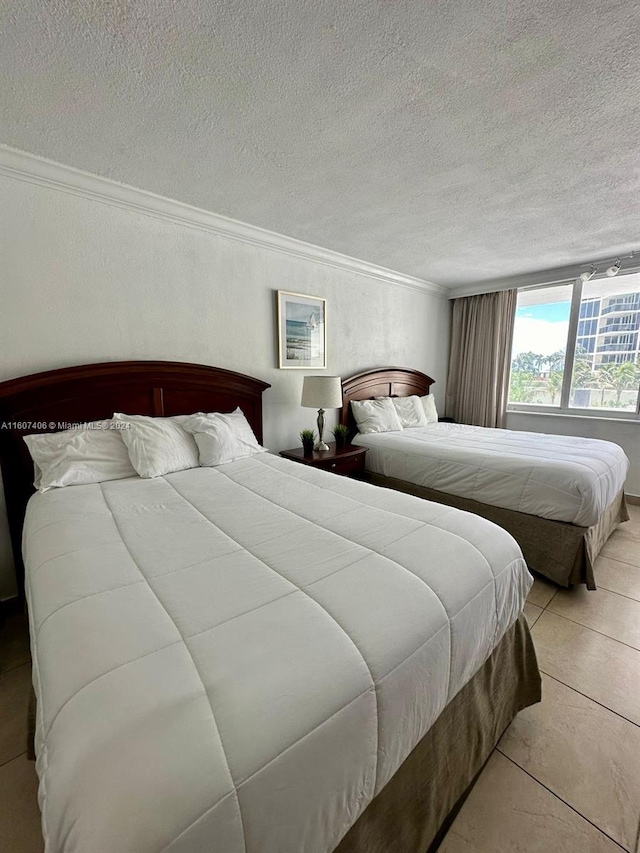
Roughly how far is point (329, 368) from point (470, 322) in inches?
91.8

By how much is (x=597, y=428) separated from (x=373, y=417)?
2468 mm

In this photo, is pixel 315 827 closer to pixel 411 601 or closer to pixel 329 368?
pixel 411 601

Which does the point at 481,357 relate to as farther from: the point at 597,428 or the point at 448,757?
the point at 448,757

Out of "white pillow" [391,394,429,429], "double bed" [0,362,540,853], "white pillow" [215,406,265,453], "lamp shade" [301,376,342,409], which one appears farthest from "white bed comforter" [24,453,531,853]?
"white pillow" [391,394,429,429]

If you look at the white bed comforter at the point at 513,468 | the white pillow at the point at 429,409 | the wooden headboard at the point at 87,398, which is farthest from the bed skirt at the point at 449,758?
the white pillow at the point at 429,409

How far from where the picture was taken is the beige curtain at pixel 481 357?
14.7 feet

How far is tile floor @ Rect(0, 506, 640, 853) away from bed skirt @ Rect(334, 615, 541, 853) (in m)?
0.10

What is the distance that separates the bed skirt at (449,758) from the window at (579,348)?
3.58m

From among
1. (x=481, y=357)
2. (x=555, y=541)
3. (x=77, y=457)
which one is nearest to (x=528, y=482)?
(x=555, y=541)

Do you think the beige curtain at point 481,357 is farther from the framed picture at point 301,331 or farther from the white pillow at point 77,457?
the white pillow at point 77,457

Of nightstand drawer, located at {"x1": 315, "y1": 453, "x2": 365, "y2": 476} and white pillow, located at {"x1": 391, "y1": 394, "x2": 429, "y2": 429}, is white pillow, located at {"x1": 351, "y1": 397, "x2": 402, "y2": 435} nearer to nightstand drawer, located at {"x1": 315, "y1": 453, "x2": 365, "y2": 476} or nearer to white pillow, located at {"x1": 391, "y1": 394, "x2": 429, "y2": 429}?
white pillow, located at {"x1": 391, "y1": 394, "x2": 429, "y2": 429}

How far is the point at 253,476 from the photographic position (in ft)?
6.88

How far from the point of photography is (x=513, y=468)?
8.39 ft

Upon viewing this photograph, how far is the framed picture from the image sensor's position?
3191 millimetres
